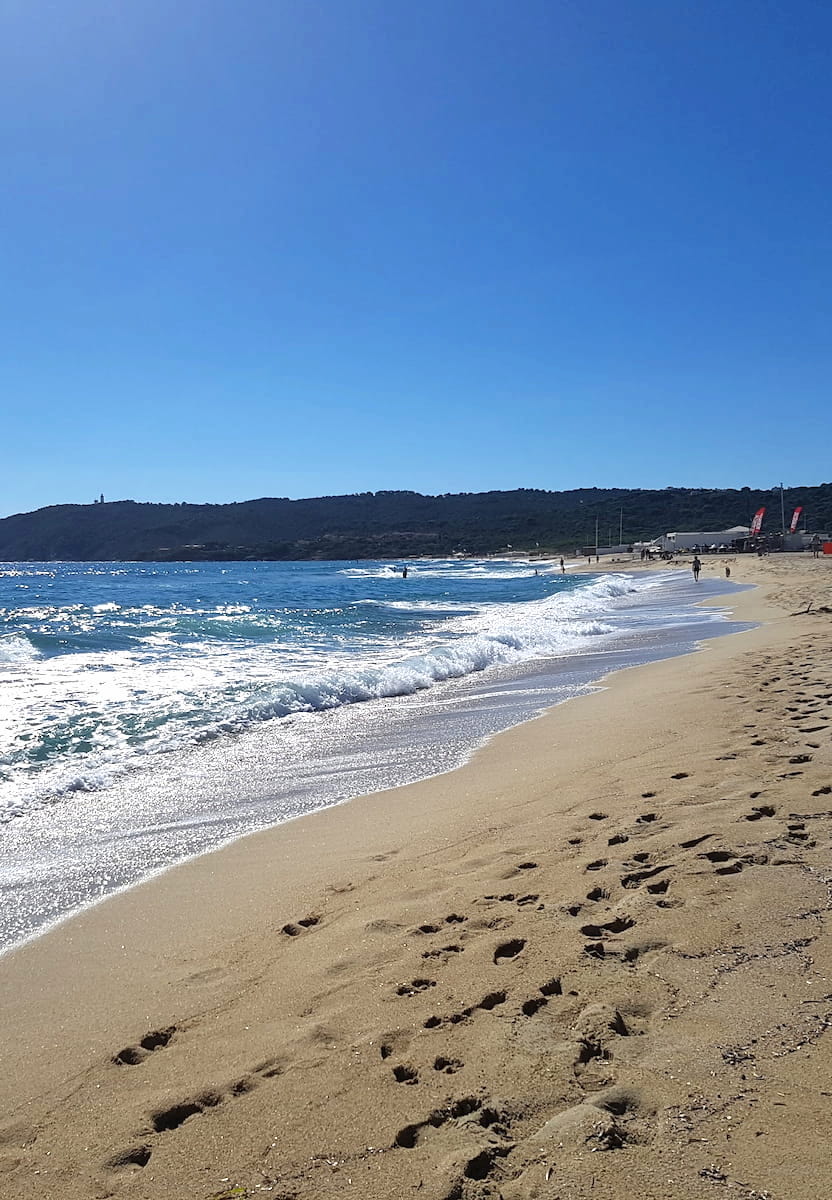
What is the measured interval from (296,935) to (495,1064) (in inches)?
59.8

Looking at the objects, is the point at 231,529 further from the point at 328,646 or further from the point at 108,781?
the point at 108,781

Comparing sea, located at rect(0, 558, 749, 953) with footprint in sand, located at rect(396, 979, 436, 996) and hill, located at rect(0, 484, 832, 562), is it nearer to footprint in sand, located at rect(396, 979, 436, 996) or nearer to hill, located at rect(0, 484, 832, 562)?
footprint in sand, located at rect(396, 979, 436, 996)

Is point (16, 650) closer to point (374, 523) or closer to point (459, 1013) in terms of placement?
point (459, 1013)

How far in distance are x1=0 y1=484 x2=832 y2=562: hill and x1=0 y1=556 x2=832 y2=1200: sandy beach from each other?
342ft

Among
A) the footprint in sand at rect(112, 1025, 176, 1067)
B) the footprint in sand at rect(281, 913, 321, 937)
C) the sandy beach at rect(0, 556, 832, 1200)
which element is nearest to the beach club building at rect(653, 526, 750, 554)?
the sandy beach at rect(0, 556, 832, 1200)

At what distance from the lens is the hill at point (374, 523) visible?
12406 centimetres

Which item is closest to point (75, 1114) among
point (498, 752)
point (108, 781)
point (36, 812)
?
point (36, 812)

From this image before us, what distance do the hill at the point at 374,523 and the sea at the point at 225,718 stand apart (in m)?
91.1

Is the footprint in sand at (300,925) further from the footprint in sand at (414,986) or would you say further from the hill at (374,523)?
the hill at (374,523)

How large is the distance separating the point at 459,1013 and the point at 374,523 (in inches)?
6477

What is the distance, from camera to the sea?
5.38 metres

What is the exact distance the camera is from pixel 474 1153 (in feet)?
6.73

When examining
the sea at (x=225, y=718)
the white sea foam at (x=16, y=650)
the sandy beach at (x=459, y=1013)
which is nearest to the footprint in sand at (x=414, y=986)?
the sandy beach at (x=459, y=1013)

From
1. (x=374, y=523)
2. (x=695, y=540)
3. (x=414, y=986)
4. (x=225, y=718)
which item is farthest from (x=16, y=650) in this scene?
(x=374, y=523)
